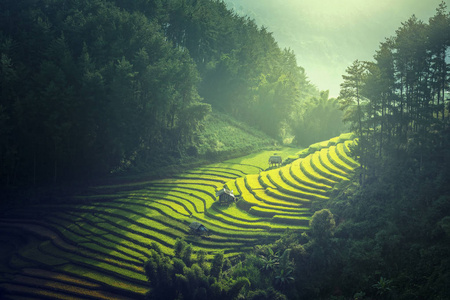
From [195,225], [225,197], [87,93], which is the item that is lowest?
[195,225]

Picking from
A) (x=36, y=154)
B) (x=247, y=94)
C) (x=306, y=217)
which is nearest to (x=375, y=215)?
(x=306, y=217)

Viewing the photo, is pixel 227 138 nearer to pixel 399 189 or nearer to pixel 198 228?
pixel 198 228

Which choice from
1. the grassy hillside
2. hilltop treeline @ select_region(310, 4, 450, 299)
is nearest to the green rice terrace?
hilltop treeline @ select_region(310, 4, 450, 299)

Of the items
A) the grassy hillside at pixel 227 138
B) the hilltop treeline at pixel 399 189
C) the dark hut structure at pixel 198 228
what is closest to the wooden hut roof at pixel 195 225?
the dark hut structure at pixel 198 228

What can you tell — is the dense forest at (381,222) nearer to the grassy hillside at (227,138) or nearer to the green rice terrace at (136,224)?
the green rice terrace at (136,224)

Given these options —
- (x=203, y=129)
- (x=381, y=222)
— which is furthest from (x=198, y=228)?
(x=203, y=129)

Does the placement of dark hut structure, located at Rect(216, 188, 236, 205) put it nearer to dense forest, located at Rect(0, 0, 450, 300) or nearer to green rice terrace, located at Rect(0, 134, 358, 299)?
green rice terrace, located at Rect(0, 134, 358, 299)
